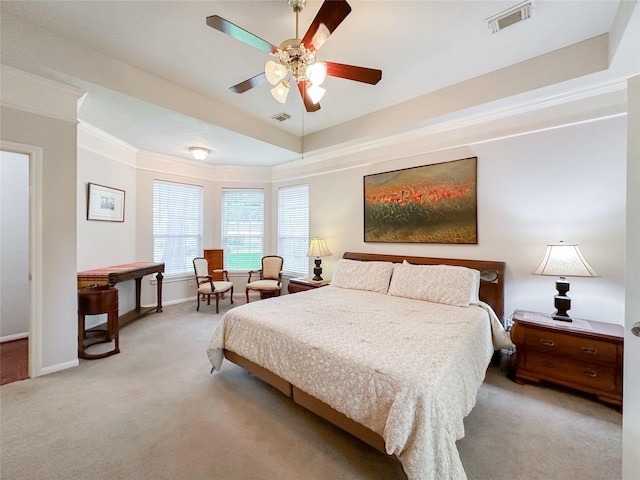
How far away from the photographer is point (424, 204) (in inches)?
142

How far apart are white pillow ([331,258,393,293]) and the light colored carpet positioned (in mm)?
1469

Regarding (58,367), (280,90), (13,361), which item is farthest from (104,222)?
(280,90)

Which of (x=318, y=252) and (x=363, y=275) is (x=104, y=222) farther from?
(x=363, y=275)

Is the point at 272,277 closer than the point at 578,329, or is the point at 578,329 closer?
the point at 578,329

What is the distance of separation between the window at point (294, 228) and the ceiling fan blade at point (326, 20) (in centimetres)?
348

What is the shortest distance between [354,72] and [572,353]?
9.70 feet

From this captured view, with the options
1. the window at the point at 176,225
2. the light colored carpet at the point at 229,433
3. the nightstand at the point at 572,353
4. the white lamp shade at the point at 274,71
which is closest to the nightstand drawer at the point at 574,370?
the nightstand at the point at 572,353

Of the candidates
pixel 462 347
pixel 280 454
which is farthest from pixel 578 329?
pixel 280 454

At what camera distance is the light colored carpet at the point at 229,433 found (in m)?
1.57

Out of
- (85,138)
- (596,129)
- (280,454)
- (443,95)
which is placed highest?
(443,95)

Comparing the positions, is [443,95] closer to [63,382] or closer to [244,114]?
[244,114]

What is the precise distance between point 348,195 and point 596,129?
2.94 meters

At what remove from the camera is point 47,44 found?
2.30 m

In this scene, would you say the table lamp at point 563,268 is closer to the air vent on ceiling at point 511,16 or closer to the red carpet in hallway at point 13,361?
the air vent on ceiling at point 511,16
